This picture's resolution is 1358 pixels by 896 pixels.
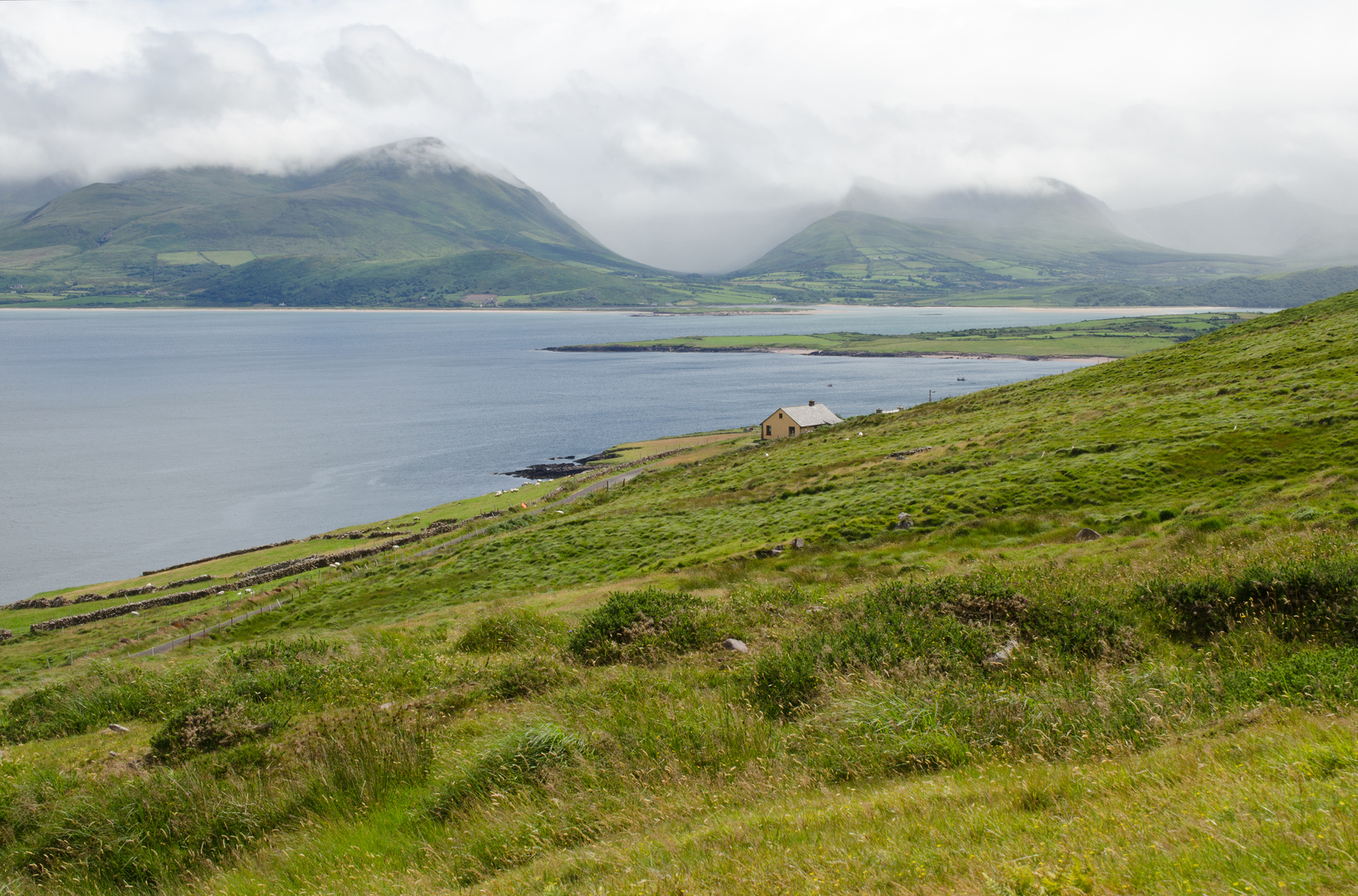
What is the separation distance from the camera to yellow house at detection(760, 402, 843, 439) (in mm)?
85500

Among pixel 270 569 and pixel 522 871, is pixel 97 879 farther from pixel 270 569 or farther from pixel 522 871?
pixel 270 569

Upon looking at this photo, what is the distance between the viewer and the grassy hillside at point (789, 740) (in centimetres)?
616

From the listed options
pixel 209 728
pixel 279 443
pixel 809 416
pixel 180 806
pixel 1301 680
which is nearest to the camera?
pixel 1301 680

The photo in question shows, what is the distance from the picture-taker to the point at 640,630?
14.9 m

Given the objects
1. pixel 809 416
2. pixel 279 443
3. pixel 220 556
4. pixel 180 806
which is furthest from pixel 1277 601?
A: pixel 279 443

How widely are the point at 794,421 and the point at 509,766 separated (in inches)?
3083

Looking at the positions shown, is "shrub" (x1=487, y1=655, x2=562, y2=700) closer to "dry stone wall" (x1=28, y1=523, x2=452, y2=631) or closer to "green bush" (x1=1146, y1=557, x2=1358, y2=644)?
"green bush" (x1=1146, y1=557, x2=1358, y2=644)

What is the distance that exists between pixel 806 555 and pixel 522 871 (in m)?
21.0

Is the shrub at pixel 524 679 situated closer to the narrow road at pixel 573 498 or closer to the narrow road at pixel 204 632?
the narrow road at pixel 204 632

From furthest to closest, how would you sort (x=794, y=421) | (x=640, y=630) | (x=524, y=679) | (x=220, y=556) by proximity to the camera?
(x=794, y=421)
(x=220, y=556)
(x=640, y=630)
(x=524, y=679)

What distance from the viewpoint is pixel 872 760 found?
27.5ft

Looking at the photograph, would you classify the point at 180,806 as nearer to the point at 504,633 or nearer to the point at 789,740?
the point at 789,740

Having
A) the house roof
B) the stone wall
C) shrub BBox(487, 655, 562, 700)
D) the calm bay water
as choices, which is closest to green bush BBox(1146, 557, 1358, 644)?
shrub BBox(487, 655, 562, 700)

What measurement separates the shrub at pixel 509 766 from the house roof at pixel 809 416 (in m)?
76.7
